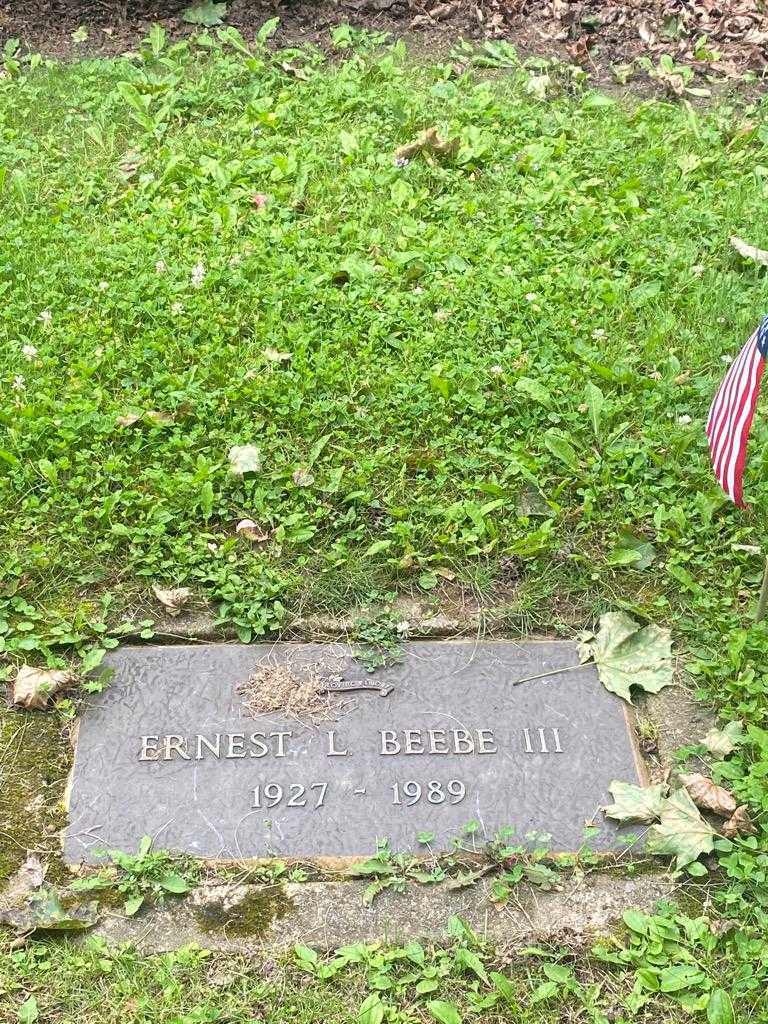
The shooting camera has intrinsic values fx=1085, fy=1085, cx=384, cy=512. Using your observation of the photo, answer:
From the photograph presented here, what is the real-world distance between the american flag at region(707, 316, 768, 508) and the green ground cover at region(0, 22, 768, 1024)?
547mm

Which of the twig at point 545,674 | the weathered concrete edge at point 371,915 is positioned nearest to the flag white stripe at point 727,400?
the twig at point 545,674

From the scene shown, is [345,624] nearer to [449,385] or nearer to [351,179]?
[449,385]

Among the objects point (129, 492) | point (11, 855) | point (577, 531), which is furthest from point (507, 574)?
point (11, 855)

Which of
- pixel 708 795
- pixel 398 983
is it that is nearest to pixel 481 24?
pixel 708 795

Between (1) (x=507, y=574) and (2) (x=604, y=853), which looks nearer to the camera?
(2) (x=604, y=853)

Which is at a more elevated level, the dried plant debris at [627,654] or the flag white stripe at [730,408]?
the flag white stripe at [730,408]

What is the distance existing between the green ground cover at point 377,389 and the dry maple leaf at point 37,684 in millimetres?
81

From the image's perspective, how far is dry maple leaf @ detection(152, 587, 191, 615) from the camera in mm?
3564

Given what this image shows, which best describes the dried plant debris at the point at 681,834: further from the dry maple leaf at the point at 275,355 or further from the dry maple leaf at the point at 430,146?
the dry maple leaf at the point at 430,146

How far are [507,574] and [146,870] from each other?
151 cm

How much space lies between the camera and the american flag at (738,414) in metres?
3.15

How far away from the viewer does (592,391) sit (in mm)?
4164

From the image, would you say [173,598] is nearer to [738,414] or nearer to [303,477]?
[303,477]

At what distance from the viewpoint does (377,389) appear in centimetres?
424
